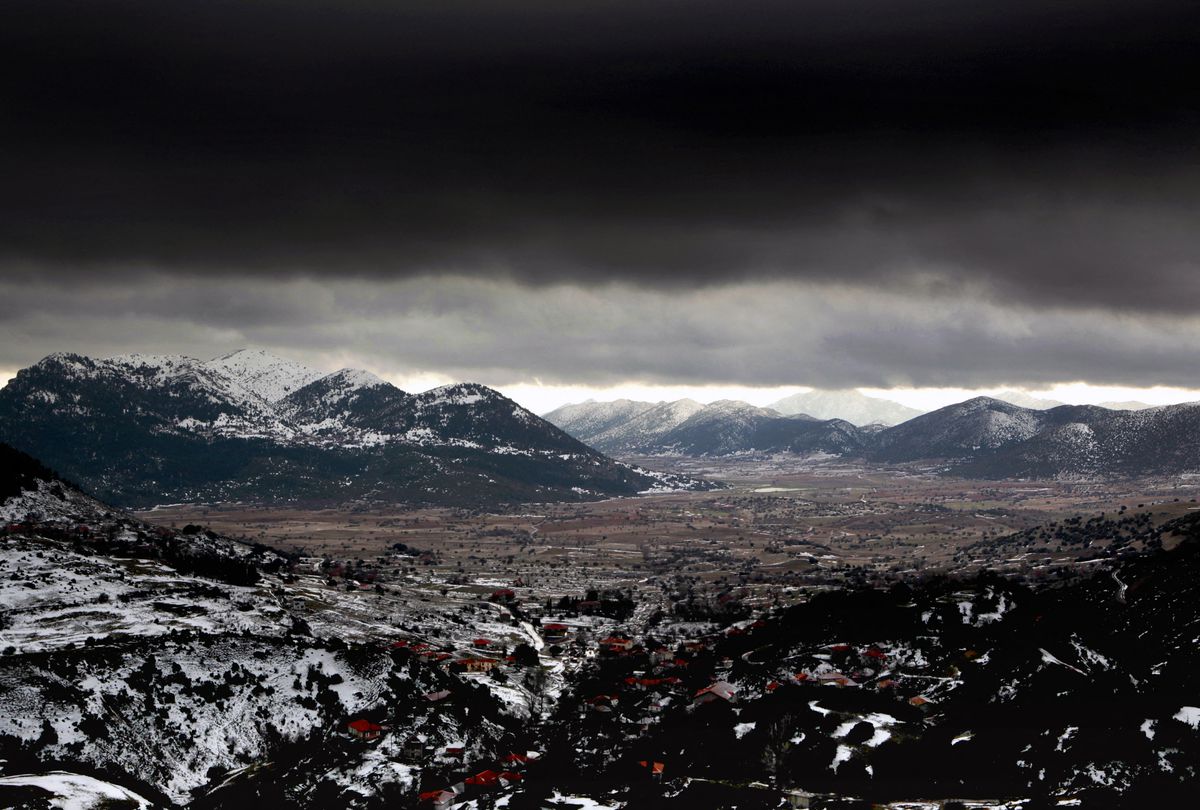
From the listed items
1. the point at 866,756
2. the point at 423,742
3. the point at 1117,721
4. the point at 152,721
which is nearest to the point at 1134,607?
the point at 1117,721

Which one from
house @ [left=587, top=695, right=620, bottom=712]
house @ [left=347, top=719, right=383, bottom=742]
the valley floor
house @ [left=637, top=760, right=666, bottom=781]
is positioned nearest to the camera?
the valley floor

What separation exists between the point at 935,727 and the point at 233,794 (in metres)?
80.8

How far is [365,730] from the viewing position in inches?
4902

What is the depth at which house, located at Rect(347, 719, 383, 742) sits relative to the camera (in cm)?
12369

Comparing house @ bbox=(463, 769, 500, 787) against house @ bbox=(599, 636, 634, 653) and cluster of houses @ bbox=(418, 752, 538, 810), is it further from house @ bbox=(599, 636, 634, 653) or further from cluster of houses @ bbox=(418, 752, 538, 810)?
house @ bbox=(599, 636, 634, 653)

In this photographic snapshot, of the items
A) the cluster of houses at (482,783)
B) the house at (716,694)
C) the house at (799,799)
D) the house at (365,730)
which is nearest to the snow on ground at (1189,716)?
the house at (799,799)

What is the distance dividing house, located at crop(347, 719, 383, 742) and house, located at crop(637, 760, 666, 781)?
111 ft

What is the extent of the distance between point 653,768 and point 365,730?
37852 mm

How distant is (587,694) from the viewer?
151m

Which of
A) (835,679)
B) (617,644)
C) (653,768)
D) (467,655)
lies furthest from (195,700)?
(835,679)

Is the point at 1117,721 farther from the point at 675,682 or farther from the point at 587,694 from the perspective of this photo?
the point at 587,694

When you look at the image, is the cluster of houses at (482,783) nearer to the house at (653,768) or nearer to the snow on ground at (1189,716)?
the house at (653,768)

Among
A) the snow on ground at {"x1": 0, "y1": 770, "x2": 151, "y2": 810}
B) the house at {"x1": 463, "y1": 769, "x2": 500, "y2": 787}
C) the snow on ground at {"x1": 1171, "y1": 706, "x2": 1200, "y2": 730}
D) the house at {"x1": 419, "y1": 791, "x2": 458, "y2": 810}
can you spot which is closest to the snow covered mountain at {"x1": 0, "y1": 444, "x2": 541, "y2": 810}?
the snow on ground at {"x1": 0, "y1": 770, "x2": 151, "y2": 810}

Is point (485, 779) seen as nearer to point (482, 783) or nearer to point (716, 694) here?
point (482, 783)
